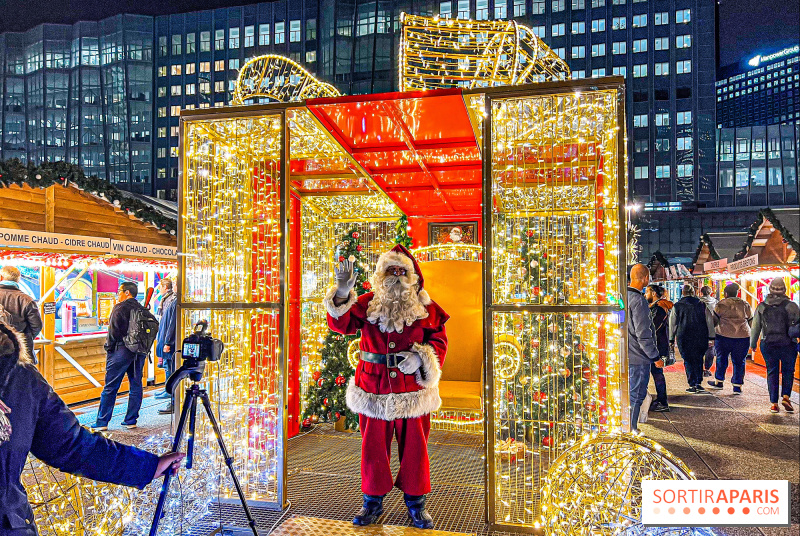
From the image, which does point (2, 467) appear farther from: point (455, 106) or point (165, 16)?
point (165, 16)

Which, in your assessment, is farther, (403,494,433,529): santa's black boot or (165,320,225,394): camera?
(403,494,433,529): santa's black boot

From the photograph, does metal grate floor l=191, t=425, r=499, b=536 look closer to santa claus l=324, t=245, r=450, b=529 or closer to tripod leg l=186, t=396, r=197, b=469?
santa claus l=324, t=245, r=450, b=529

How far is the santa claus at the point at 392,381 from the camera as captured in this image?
3.19 m

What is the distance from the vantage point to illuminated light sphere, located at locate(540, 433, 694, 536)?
6.94 ft

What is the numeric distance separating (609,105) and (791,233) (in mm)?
5226

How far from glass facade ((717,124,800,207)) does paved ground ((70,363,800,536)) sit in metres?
40.4

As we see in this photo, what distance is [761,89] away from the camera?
26.3 metres

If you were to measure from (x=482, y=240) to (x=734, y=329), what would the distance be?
6.51 meters

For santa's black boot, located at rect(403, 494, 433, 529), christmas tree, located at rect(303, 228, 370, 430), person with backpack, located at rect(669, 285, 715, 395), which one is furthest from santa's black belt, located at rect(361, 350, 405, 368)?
person with backpack, located at rect(669, 285, 715, 395)

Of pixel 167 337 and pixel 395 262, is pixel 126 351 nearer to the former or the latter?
pixel 167 337

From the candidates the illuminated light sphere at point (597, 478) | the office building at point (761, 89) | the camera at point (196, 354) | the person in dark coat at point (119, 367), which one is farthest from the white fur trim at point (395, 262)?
the office building at point (761, 89)

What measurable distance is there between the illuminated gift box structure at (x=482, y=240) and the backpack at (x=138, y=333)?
241 cm

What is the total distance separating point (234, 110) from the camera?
3633mm

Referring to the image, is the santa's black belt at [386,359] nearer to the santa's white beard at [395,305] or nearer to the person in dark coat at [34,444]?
the santa's white beard at [395,305]
